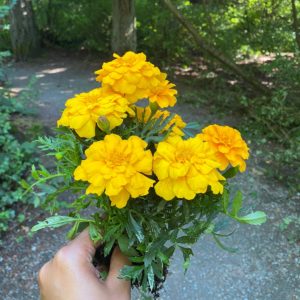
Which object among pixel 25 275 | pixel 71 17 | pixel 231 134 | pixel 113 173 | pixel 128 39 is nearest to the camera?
pixel 113 173

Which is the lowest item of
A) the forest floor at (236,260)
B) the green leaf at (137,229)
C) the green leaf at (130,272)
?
the forest floor at (236,260)

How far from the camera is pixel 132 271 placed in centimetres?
122

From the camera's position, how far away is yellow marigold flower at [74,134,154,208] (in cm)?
105

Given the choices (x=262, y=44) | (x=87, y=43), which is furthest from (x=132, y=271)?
(x=87, y=43)

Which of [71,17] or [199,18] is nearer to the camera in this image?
[199,18]

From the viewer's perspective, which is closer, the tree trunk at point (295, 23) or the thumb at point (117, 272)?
the thumb at point (117, 272)

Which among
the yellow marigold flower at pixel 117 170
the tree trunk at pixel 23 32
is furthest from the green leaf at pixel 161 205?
the tree trunk at pixel 23 32

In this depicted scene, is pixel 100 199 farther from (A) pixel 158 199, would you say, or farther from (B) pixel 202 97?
(B) pixel 202 97

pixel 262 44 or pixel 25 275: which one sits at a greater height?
pixel 262 44

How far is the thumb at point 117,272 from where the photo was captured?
1.24 m

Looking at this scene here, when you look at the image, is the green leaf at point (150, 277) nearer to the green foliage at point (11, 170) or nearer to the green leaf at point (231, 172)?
the green leaf at point (231, 172)

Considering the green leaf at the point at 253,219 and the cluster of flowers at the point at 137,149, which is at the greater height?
the cluster of flowers at the point at 137,149

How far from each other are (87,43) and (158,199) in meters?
6.64

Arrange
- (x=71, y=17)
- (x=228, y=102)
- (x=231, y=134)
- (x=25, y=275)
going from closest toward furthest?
1. (x=231, y=134)
2. (x=25, y=275)
3. (x=228, y=102)
4. (x=71, y=17)
